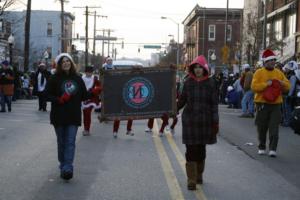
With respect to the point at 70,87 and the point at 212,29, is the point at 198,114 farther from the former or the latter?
the point at 212,29

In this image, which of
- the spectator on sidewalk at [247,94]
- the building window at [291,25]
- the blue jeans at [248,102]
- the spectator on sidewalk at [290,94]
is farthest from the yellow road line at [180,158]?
the building window at [291,25]

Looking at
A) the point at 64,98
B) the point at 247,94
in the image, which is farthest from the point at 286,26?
the point at 64,98

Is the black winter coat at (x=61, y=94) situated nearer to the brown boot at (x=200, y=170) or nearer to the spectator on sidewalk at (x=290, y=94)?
the brown boot at (x=200, y=170)

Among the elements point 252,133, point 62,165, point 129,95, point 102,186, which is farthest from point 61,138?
point 252,133

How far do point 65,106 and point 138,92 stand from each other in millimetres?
6140

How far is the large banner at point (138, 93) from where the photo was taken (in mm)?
14383

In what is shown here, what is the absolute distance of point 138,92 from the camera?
14.6m

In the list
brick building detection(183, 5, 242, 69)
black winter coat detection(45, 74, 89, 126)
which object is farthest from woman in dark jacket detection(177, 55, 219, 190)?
brick building detection(183, 5, 242, 69)

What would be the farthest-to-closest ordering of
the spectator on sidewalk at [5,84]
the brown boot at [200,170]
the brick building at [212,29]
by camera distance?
the brick building at [212,29] < the spectator on sidewalk at [5,84] < the brown boot at [200,170]

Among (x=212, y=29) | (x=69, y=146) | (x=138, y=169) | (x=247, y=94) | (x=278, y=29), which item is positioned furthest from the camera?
(x=212, y=29)

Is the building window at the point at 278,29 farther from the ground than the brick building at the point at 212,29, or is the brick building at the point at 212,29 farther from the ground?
the brick building at the point at 212,29

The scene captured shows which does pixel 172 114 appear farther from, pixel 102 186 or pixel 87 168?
pixel 102 186

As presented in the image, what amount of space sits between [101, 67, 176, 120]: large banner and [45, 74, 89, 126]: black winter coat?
Result: 18.6ft

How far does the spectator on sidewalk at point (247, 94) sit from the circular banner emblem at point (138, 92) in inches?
255
